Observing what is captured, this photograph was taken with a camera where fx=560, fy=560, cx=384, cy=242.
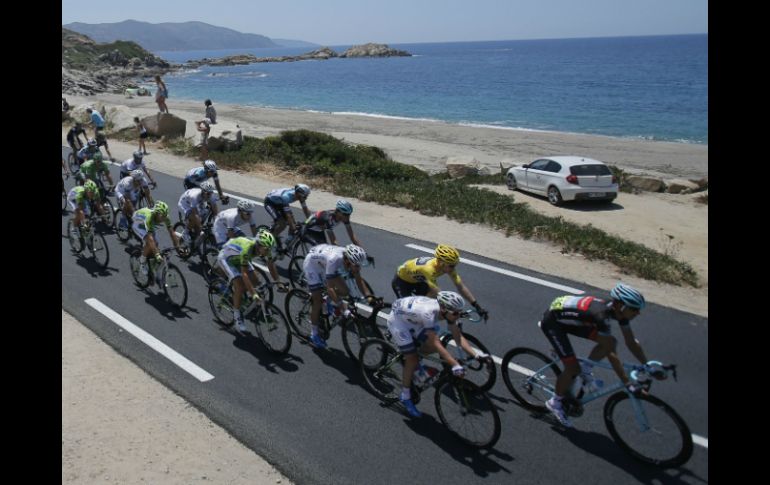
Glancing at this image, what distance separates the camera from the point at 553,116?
52.4 meters

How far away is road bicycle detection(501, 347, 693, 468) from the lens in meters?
5.81

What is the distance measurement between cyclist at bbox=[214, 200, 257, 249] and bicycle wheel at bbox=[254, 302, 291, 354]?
228cm

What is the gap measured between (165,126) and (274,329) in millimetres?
22940

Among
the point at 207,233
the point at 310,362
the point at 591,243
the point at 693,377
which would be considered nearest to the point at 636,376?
the point at 693,377

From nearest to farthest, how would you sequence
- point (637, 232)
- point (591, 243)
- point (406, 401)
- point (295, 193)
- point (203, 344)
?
point (406, 401), point (203, 344), point (295, 193), point (591, 243), point (637, 232)

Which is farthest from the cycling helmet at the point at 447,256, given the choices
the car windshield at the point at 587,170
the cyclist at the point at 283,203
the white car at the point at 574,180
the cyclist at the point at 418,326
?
the car windshield at the point at 587,170

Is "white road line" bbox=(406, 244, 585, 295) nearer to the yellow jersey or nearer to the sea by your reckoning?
the yellow jersey

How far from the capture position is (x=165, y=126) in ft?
92.6

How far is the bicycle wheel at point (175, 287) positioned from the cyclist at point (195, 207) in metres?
1.58

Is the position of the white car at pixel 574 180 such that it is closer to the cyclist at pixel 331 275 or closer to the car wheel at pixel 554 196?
the car wheel at pixel 554 196

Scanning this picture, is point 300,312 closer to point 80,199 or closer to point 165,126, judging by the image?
point 80,199

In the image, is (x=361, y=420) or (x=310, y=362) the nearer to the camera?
(x=361, y=420)
